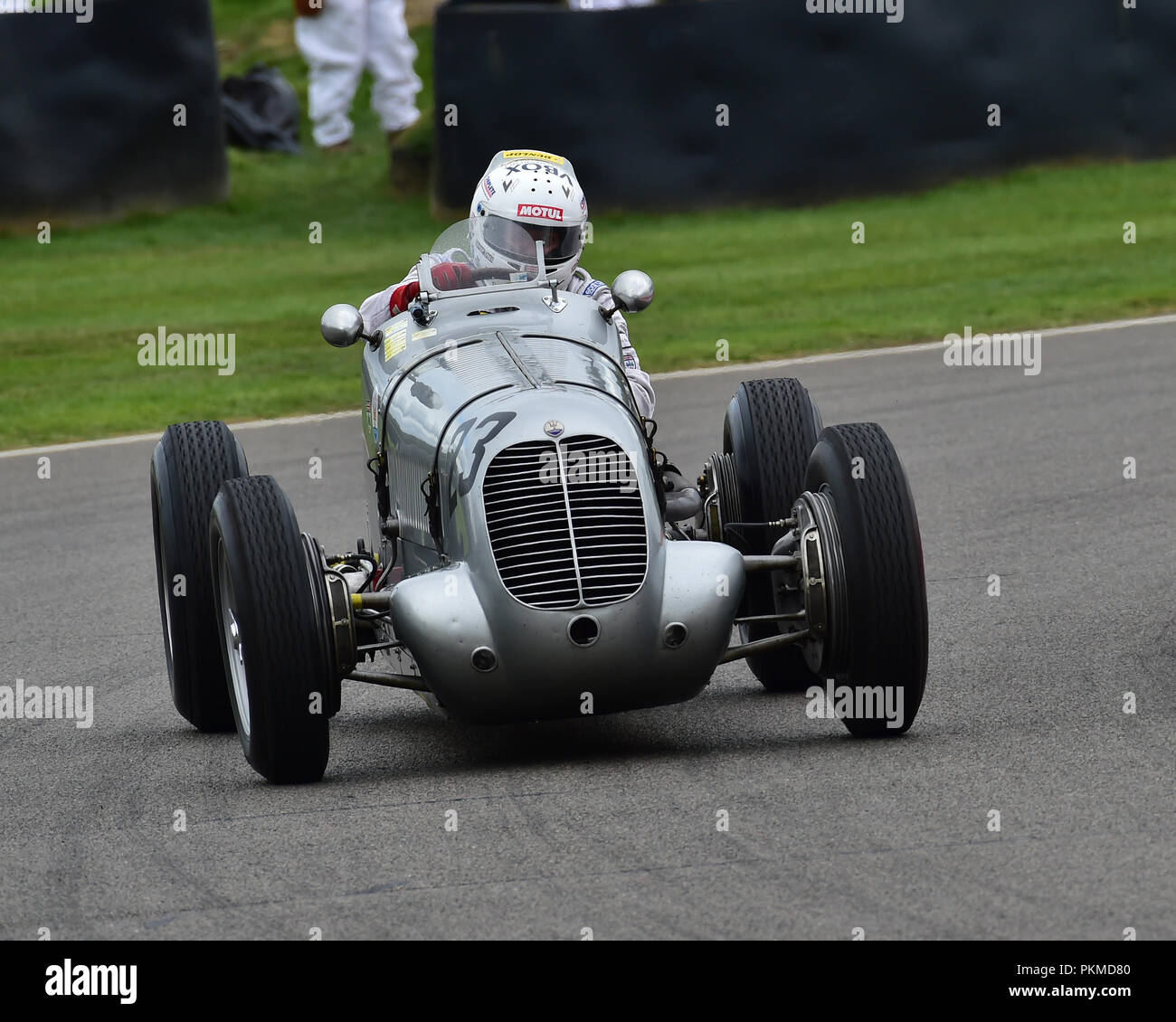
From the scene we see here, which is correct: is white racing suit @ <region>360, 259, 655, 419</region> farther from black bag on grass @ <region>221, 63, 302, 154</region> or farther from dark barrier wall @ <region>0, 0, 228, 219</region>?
black bag on grass @ <region>221, 63, 302, 154</region>

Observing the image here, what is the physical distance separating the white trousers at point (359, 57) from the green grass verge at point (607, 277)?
0.98m

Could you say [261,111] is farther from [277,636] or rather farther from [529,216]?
[277,636]

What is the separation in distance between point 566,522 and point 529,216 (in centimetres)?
178

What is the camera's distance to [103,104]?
19828mm

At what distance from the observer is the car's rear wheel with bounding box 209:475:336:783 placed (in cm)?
616

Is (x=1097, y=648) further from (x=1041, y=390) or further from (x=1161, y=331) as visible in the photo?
(x=1161, y=331)

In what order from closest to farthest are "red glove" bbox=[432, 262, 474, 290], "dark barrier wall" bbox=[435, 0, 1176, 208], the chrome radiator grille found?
the chrome radiator grille, "red glove" bbox=[432, 262, 474, 290], "dark barrier wall" bbox=[435, 0, 1176, 208]

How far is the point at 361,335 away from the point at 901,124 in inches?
528

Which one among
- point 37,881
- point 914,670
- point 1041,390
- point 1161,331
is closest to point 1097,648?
point 914,670

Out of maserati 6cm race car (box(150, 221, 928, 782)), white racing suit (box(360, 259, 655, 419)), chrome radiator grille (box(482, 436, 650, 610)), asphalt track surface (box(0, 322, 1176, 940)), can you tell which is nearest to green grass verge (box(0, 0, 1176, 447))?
asphalt track surface (box(0, 322, 1176, 940))

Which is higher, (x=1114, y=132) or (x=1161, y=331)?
(x=1114, y=132)

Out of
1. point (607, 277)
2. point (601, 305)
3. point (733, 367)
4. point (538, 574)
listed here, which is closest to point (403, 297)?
point (601, 305)

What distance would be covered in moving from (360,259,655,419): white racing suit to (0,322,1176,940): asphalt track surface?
1077mm

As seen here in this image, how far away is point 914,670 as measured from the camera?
6312mm
